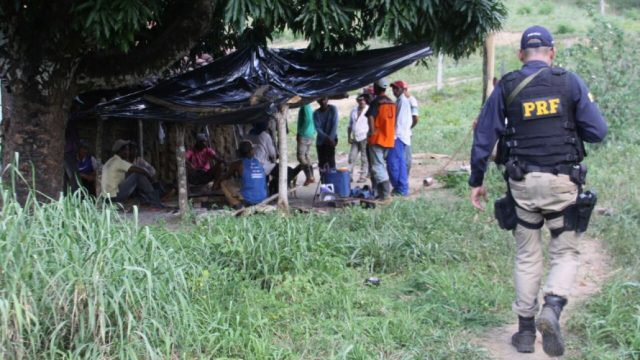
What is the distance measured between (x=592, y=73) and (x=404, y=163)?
4700mm

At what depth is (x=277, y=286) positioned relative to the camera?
213 inches

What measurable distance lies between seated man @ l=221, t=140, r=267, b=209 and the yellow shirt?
1376 mm

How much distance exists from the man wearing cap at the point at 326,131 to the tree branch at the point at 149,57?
173 inches

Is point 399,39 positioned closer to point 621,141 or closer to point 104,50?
point 104,50

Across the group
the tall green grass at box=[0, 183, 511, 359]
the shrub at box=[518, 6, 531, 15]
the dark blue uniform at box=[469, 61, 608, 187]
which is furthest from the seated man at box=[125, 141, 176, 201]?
the shrub at box=[518, 6, 531, 15]

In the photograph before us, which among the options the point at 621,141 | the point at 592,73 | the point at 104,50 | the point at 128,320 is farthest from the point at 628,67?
the point at 128,320

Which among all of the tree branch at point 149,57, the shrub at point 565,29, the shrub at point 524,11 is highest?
the shrub at point 524,11

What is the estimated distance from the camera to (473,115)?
19047mm

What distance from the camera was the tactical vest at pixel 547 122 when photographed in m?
4.34

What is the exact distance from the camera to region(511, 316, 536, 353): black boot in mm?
4457

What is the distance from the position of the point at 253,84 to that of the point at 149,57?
1908 millimetres

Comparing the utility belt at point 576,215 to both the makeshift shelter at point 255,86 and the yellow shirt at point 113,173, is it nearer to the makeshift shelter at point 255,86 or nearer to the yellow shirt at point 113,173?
the makeshift shelter at point 255,86

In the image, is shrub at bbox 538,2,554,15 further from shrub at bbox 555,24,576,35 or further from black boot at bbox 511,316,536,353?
black boot at bbox 511,316,536,353

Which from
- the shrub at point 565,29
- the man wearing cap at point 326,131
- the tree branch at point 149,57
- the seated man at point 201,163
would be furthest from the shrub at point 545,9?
the tree branch at point 149,57
